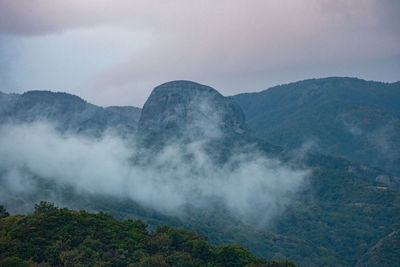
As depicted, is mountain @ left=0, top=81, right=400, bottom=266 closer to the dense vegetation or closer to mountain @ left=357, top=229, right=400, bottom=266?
mountain @ left=357, top=229, right=400, bottom=266

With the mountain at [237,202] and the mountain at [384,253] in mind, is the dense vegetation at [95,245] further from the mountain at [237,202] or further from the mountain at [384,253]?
the mountain at [384,253]

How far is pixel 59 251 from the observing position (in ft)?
215

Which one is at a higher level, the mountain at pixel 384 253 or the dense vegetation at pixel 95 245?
the dense vegetation at pixel 95 245

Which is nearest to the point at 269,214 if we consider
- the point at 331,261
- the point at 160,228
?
the point at 331,261

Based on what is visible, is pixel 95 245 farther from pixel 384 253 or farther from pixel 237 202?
pixel 237 202

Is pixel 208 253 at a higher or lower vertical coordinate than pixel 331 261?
higher

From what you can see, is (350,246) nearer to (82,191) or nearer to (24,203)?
(82,191)

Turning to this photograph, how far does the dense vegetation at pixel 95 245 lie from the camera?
64250 millimetres

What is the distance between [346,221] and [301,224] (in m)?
14.7

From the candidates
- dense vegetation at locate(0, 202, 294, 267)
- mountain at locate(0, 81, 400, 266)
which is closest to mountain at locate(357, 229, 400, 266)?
mountain at locate(0, 81, 400, 266)

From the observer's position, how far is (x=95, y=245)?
228 feet

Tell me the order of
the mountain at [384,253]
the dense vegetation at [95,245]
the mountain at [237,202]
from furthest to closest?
the mountain at [237,202]
the mountain at [384,253]
the dense vegetation at [95,245]

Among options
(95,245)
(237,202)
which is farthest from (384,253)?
(95,245)

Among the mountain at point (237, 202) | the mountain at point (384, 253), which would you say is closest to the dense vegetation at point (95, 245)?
the mountain at point (237, 202)
